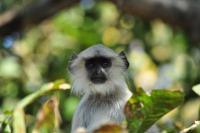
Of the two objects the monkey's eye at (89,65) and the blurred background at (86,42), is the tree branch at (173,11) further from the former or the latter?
the monkey's eye at (89,65)

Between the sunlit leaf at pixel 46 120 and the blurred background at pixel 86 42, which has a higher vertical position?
the sunlit leaf at pixel 46 120

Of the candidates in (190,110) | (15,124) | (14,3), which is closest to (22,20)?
(14,3)

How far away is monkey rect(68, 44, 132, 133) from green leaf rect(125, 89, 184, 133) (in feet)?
3.50

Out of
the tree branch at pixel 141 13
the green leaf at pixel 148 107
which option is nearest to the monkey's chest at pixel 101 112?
the green leaf at pixel 148 107

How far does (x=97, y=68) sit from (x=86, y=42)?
268 centimetres

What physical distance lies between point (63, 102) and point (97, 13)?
84.1 inches

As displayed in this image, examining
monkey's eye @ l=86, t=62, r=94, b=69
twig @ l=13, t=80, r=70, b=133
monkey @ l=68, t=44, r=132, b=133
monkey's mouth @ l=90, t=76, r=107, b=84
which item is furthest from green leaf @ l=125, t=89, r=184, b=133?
monkey's eye @ l=86, t=62, r=94, b=69

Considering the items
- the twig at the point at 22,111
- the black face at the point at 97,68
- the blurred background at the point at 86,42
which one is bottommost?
the blurred background at the point at 86,42

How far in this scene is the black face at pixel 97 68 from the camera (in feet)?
16.2

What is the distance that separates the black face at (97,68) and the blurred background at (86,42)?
1.71m

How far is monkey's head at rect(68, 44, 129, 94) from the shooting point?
4824mm

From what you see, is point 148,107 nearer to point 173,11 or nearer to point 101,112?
point 101,112

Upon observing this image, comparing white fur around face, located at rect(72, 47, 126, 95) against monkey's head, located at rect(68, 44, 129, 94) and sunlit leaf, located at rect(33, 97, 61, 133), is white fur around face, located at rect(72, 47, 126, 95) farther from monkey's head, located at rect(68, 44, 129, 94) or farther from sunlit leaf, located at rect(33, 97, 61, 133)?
sunlit leaf, located at rect(33, 97, 61, 133)

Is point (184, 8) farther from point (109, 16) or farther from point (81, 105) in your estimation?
point (81, 105)
